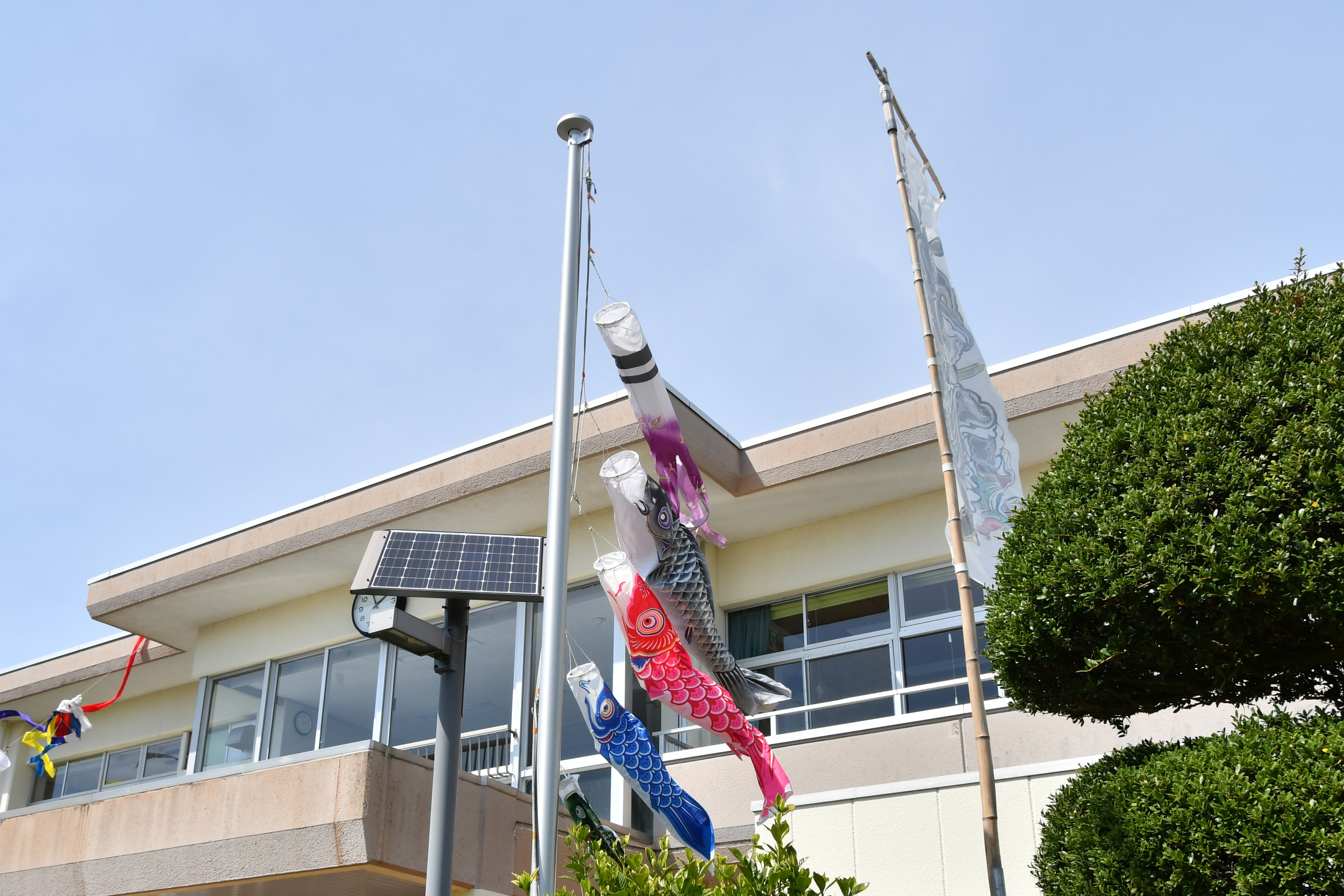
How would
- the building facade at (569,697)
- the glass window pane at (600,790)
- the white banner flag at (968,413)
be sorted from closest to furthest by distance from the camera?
1. the white banner flag at (968,413)
2. the building facade at (569,697)
3. the glass window pane at (600,790)

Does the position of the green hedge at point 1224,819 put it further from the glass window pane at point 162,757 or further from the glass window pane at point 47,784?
the glass window pane at point 47,784

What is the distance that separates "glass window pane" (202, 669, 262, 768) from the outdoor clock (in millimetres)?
9077

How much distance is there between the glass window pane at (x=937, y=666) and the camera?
10945 mm

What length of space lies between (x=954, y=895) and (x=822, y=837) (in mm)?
1074

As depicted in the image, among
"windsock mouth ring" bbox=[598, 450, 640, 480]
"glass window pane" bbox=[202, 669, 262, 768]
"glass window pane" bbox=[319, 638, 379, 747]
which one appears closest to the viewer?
"windsock mouth ring" bbox=[598, 450, 640, 480]

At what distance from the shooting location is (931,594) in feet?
37.9

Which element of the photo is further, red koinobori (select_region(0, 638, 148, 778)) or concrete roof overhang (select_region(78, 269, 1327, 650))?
red koinobori (select_region(0, 638, 148, 778))

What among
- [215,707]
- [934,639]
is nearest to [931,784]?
[934,639]

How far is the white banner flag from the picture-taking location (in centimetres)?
759

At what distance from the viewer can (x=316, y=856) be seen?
791 centimetres

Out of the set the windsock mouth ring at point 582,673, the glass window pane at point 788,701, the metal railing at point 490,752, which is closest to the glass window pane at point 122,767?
the metal railing at point 490,752

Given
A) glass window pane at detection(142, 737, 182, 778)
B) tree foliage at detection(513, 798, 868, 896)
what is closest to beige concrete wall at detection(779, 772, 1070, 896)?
tree foliage at detection(513, 798, 868, 896)

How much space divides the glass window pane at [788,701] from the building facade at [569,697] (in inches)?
1.2

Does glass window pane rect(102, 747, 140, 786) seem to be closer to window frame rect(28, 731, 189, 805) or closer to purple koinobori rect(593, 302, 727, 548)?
window frame rect(28, 731, 189, 805)
